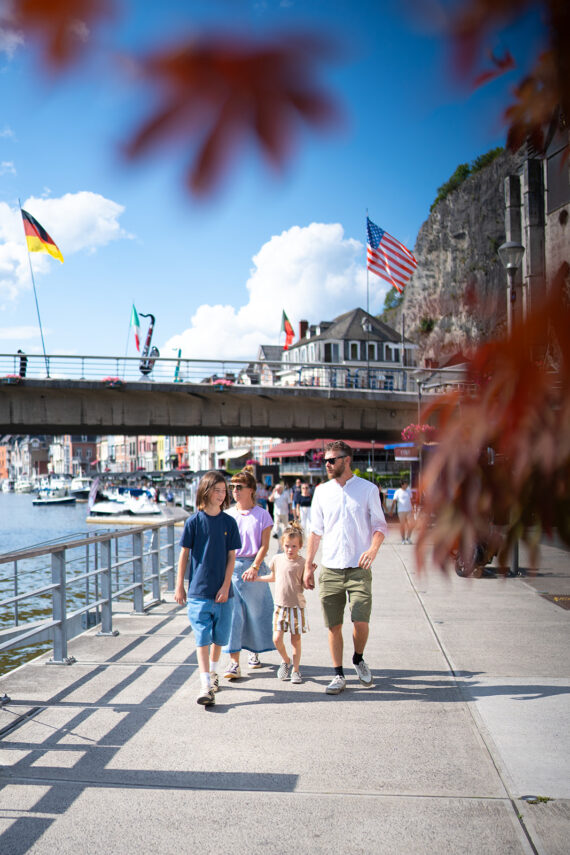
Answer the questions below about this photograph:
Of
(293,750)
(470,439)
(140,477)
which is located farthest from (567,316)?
(140,477)

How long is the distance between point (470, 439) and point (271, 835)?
3196 mm

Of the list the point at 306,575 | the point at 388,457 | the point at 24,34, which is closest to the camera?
the point at 24,34

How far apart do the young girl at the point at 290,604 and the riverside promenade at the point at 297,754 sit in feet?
0.70

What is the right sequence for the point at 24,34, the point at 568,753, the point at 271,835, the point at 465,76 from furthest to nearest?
the point at 568,753 → the point at 271,835 → the point at 465,76 → the point at 24,34

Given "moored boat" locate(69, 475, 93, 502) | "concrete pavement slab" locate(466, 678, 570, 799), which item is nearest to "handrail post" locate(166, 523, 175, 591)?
"concrete pavement slab" locate(466, 678, 570, 799)

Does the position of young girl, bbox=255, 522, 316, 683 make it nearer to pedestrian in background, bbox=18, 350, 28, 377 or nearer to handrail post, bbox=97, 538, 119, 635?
handrail post, bbox=97, 538, 119, 635

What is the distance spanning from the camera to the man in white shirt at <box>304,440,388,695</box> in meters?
6.66

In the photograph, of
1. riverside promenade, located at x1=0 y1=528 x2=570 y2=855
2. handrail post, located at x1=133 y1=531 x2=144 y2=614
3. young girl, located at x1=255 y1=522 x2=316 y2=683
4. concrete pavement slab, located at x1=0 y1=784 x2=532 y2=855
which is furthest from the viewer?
handrail post, located at x1=133 y1=531 x2=144 y2=614

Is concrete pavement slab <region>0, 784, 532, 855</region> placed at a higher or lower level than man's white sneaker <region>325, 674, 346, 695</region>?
higher

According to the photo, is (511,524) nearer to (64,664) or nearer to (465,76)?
(465,76)

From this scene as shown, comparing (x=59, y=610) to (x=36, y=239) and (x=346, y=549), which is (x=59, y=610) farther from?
(x=36, y=239)

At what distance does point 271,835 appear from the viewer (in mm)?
3744

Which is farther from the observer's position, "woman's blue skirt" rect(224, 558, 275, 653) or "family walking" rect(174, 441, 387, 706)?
"woman's blue skirt" rect(224, 558, 275, 653)

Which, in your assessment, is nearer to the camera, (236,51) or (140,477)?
(236,51)
